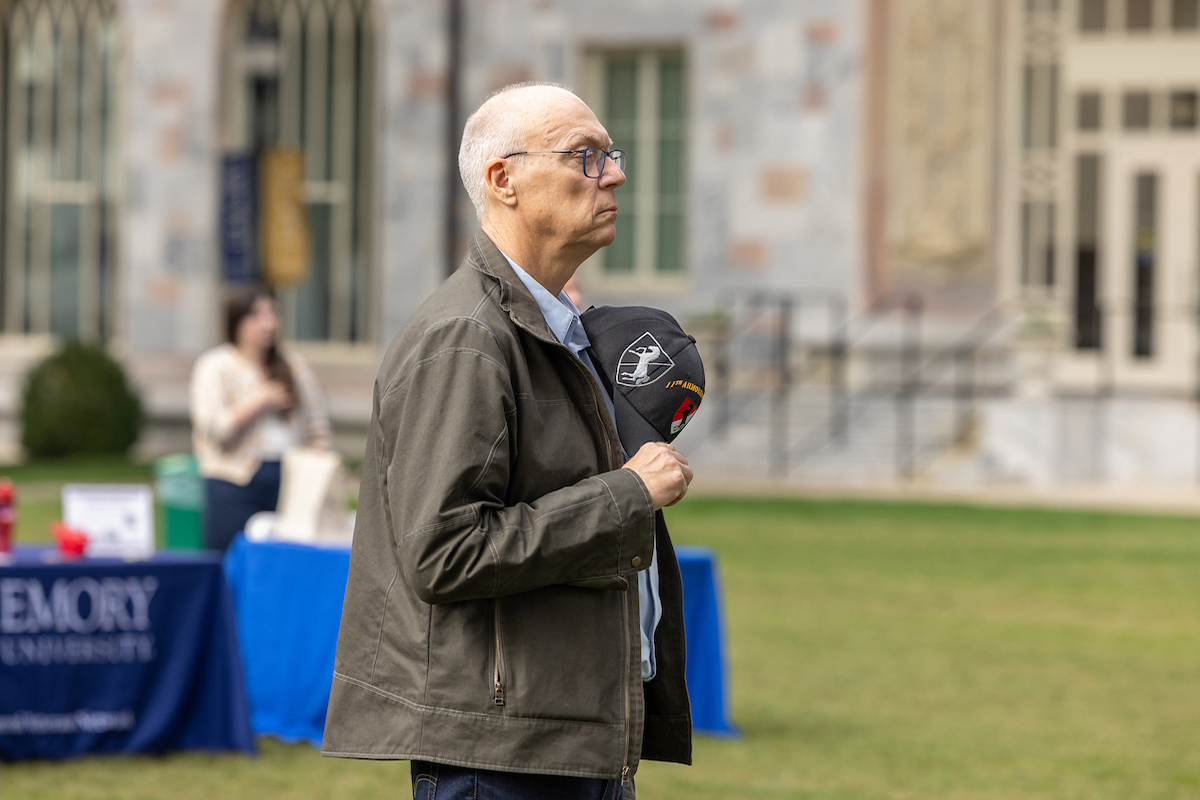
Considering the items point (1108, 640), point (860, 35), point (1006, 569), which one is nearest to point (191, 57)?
point (860, 35)

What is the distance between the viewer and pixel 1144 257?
2139 centimetres

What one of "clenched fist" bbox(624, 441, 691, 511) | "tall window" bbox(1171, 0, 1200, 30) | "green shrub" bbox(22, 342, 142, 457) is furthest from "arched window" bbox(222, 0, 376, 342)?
"clenched fist" bbox(624, 441, 691, 511)

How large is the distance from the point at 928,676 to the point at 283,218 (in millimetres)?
14000

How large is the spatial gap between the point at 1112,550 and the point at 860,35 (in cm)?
899

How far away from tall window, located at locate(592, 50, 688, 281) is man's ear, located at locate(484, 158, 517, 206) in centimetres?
1827

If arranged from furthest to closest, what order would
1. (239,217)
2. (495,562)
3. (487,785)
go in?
(239,217) < (487,785) < (495,562)

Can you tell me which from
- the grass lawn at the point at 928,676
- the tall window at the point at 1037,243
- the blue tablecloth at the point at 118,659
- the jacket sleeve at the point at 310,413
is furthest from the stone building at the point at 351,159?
the blue tablecloth at the point at 118,659

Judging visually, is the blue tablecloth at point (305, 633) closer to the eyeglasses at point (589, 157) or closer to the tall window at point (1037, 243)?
the eyeglasses at point (589, 157)

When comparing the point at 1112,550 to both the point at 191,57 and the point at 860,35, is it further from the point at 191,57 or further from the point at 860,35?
the point at 191,57

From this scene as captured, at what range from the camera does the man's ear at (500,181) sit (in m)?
2.75

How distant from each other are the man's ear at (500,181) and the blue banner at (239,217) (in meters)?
18.2

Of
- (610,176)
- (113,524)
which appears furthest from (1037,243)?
(610,176)

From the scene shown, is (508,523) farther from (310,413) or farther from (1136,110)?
(1136,110)

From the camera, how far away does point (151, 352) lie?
21844 millimetres
